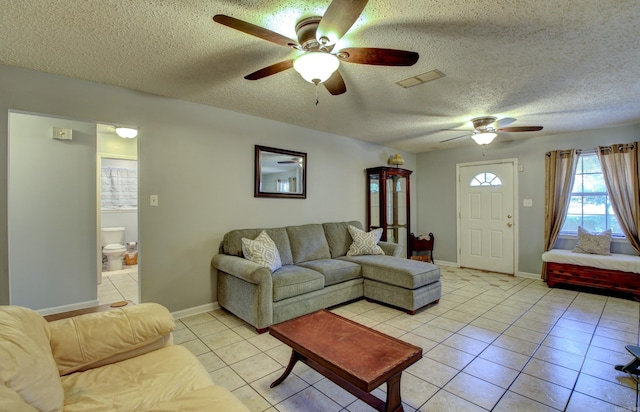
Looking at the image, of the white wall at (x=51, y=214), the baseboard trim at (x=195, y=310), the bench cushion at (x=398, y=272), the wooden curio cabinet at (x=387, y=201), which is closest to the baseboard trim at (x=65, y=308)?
the white wall at (x=51, y=214)

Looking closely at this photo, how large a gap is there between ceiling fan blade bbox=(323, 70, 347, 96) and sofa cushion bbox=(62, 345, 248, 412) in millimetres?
1955

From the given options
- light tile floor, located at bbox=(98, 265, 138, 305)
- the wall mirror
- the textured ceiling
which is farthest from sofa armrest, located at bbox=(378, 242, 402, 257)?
light tile floor, located at bbox=(98, 265, 138, 305)

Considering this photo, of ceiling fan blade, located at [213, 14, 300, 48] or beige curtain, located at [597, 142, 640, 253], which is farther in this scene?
beige curtain, located at [597, 142, 640, 253]

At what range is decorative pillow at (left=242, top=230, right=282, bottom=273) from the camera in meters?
3.13

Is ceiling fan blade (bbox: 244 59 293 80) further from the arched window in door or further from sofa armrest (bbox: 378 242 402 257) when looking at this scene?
the arched window in door

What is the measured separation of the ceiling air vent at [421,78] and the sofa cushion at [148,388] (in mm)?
2637

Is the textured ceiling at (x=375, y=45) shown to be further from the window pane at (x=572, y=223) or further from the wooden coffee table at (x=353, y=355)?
the wooden coffee table at (x=353, y=355)

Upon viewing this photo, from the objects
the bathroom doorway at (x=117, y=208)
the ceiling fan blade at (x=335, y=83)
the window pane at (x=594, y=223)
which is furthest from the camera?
the bathroom doorway at (x=117, y=208)

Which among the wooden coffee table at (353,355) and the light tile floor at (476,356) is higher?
the wooden coffee table at (353,355)

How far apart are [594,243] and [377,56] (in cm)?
447

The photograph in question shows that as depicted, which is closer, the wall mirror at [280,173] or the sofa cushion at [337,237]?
the wall mirror at [280,173]

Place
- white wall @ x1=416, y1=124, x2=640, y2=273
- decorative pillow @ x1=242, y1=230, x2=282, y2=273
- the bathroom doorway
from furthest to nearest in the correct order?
1. the bathroom doorway
2. white wall @ x1=416, y1=124, x2=640, y2=273
3. decorative pillow @ x1=242, y1=230, x2=282, y2=273

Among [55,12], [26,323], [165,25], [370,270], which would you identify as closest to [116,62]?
[55,12]

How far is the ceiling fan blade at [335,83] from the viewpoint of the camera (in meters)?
2.12
